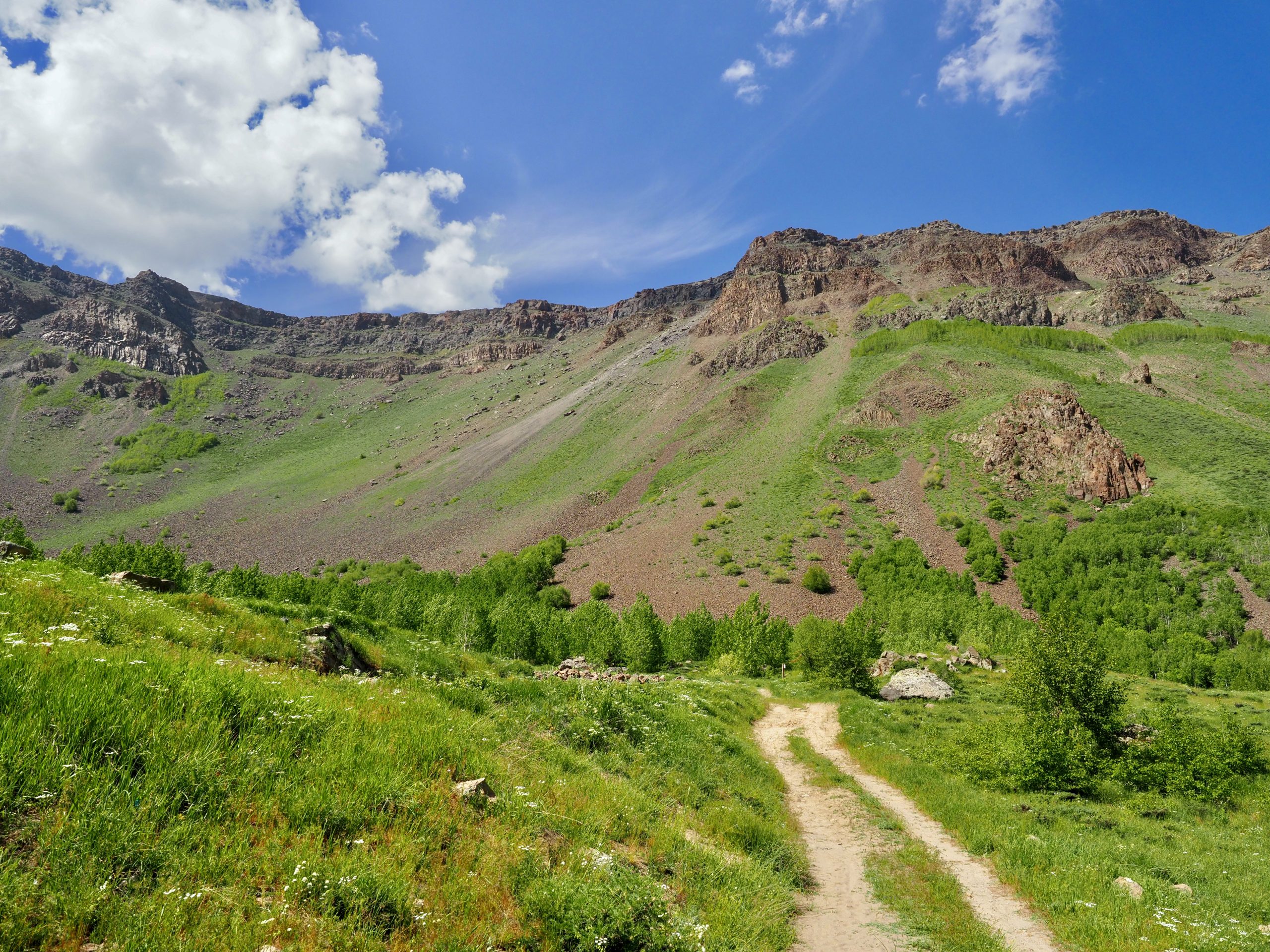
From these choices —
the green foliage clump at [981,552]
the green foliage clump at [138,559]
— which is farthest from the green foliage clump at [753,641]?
the green foliage clump at [138,559]

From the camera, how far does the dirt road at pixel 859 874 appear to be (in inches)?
306

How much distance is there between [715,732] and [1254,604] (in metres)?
60.1

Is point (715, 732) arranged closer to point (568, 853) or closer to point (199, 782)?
point (568, 853)

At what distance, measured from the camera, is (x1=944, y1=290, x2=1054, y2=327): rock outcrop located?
14275cm

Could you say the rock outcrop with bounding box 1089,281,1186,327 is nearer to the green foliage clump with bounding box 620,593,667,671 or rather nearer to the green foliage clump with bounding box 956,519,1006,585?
the green foliage clump with bounding box 956,519,1006,585

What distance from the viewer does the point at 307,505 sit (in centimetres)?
11869

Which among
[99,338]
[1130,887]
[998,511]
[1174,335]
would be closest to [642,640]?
[1130,887]

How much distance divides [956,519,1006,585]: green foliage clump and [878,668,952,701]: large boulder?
37500 millimetres

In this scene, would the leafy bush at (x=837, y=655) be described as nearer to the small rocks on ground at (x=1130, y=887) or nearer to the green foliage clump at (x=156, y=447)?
the small rocks on ground at (x=1130, y=887)

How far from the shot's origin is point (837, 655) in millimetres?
32781

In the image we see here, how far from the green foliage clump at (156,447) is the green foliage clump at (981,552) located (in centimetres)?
18516

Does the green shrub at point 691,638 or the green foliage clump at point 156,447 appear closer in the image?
the green shrub at point 691,638

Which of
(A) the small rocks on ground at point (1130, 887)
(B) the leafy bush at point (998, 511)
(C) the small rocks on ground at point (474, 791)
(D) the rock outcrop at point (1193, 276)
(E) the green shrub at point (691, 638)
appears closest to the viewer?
(C) the small rocks on ground at point (474, 791)

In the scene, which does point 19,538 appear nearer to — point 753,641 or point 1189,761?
point 753,641
